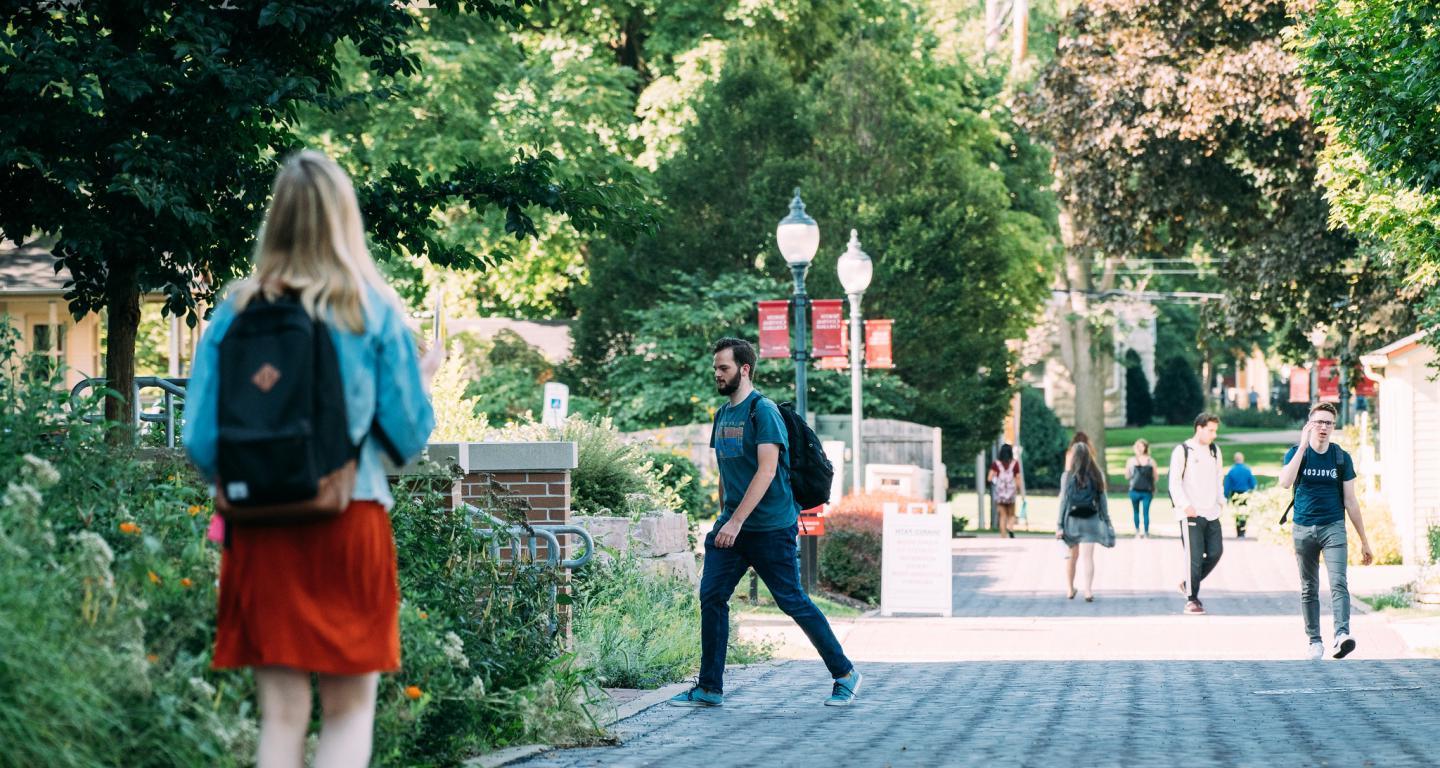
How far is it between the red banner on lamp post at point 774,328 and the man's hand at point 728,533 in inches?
468

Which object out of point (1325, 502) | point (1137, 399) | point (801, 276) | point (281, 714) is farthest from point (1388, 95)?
point (1137, 399)

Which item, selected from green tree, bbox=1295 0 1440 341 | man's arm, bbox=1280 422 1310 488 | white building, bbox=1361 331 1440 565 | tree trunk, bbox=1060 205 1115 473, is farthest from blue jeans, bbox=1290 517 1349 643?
tree trunk, bbox=1060 205 1115 473

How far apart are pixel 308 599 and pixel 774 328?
54.5 ft

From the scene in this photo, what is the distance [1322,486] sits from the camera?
12477mm

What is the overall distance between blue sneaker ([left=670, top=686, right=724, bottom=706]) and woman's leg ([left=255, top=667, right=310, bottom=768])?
470 cm

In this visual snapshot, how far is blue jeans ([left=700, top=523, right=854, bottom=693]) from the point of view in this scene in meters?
9.00

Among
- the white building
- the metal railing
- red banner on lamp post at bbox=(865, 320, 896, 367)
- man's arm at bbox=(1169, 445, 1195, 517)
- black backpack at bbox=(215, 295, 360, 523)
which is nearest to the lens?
black backpack at bbox=(215, 295, 360, 523)

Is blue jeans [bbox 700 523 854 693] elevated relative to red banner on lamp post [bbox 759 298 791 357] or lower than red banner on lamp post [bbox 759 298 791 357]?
lower

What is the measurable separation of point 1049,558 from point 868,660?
14.7m

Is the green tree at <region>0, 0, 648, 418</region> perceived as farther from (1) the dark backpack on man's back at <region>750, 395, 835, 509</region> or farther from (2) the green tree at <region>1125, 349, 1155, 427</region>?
(2) the green tree at <region>1125, 349, 1155, 427</region>

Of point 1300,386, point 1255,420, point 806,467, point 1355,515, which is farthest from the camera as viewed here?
point 1255,420

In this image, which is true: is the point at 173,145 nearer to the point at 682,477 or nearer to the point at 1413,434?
the point at 682,477

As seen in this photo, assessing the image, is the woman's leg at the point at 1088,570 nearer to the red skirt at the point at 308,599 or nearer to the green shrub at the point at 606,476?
the green shrub at the point at 606,476

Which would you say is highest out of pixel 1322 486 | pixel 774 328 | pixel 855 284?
pixel 855 284
